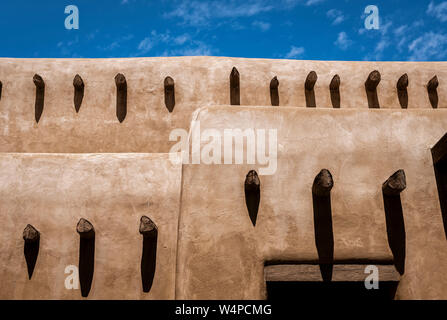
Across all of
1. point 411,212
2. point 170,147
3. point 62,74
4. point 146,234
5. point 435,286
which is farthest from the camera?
point 62,74

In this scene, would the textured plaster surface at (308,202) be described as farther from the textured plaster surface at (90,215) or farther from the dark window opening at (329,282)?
the textured plaster surface at (90,215)

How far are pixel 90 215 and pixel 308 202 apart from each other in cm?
301

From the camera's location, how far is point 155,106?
25.5 feet

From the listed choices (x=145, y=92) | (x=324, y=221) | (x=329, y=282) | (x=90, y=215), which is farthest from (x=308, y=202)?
(x=145, y=92)

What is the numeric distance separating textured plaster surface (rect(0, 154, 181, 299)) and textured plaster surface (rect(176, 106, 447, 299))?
0.81 meters

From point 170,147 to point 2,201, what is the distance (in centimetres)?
327

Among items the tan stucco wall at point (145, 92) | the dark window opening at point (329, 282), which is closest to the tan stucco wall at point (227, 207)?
the dark window opening at point (329, 282)

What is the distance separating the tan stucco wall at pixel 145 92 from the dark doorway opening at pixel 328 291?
4.15 metres

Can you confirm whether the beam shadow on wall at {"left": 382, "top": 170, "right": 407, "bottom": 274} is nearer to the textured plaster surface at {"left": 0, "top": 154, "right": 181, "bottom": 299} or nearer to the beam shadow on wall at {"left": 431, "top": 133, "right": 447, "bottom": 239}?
the beam shadow on wall at {"left": 431, "top": 133, "right": 447, "bottom": 239}

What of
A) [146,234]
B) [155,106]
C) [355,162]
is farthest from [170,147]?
[355,162]

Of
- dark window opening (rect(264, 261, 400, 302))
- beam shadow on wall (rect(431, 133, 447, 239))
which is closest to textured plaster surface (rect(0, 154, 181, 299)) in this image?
dark window opening (rect(264, 261, 400, 302))

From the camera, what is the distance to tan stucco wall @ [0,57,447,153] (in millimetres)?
7492

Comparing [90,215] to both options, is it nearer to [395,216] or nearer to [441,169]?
[395,216]

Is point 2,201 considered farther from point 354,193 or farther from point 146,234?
point 354,193
